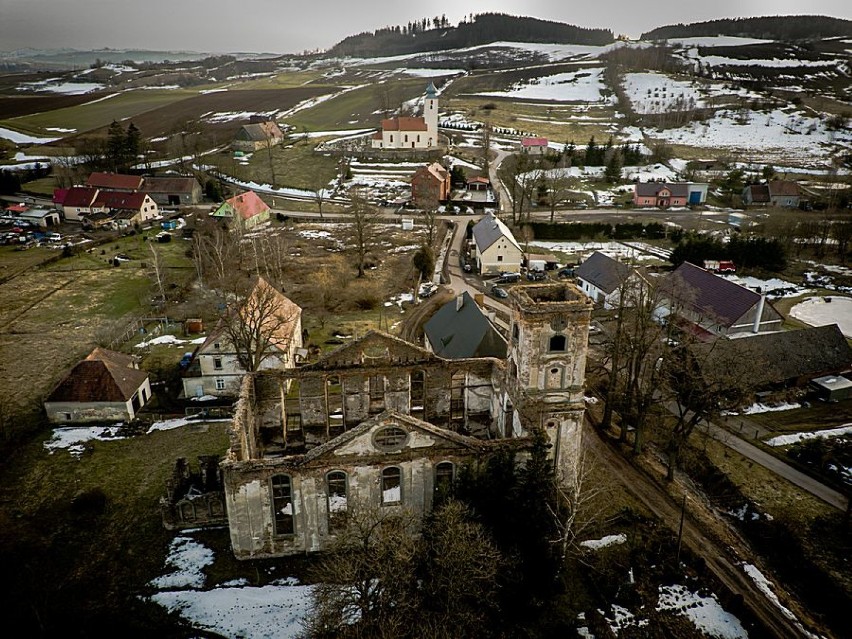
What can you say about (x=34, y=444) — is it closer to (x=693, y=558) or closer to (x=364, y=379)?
(x=364, y=379)

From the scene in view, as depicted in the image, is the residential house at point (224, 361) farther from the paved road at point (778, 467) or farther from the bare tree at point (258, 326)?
the paved road at point (778, 467)

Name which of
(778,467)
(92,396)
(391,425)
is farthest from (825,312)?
(92,396)

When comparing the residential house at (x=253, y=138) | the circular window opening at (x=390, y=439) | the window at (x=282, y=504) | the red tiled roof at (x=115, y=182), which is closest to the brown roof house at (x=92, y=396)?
the window at (x=282, y=504)

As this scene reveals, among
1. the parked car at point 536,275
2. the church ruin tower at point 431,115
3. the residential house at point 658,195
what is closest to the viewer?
the parked car at point 536,275

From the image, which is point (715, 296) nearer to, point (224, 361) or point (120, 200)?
point (224, 361)

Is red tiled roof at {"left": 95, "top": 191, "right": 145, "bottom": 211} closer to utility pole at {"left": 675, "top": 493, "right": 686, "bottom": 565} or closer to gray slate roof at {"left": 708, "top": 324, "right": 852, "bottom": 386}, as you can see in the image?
gray slate roof at {"left": 708, "top": 324, "right": 852, "bottom": 386}

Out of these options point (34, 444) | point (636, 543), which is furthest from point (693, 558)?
point (34, 444)
